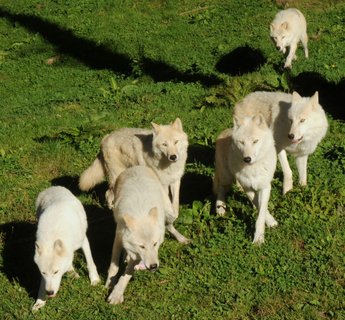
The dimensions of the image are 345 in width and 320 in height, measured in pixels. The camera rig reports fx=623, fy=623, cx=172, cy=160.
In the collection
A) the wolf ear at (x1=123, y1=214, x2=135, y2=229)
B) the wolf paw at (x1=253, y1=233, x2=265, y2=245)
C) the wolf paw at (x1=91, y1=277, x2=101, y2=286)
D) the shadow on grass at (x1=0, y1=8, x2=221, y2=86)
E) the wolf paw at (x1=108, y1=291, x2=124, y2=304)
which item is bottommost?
the shadow on grass at (x1=0, y1=8, x2=221, y2=86)

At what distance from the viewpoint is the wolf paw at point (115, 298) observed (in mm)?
6605

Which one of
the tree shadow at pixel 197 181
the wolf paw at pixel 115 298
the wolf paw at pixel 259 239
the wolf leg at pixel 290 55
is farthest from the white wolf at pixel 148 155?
the wolf leg at pixel 290 55

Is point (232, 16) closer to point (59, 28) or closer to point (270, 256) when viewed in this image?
point (59, 28)

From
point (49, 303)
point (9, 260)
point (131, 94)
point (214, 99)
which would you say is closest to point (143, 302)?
point (49, 303)

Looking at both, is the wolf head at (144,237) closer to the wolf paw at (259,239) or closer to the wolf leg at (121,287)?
the wolf leg at (121,287)

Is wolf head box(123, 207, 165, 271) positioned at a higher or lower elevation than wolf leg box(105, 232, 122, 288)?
higher

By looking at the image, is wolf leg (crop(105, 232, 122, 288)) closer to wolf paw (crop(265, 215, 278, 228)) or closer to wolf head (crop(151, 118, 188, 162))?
wolf head (crop(151, 118, 188, 162))

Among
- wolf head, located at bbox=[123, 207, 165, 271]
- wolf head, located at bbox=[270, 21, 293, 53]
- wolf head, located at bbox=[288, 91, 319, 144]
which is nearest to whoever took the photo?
wolf head, located at bbox=[123, 207, 165, 271]

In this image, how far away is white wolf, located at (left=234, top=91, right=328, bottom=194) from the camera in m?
8.05

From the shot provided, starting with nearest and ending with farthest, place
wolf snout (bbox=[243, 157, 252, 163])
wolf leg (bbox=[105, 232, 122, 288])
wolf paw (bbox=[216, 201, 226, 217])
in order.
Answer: wolf leg (bbox=[105, 232, 122, 288]) < wolf snout (bbox=[243, 157, 252, 163]) < wolf paw (bbox=[216, 201, 226, 217])

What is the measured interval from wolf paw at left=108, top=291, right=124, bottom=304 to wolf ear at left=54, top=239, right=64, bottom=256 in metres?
0.77

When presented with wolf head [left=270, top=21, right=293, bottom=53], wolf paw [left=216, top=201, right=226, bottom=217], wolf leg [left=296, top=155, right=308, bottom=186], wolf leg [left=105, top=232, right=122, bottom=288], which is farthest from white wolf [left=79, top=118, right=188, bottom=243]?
wolf head [left=270, top=21, right=293, bottom=53]

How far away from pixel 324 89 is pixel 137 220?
22.2 feet

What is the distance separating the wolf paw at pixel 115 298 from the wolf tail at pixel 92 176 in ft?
7.76
